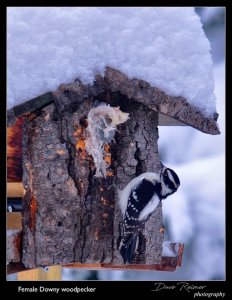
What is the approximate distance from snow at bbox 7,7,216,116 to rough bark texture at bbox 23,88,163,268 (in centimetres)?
9

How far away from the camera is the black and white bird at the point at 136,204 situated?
6.15ft

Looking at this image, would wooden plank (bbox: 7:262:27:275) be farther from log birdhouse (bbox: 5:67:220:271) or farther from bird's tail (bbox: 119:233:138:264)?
bird's tail (bbox: 119:233:138:264)

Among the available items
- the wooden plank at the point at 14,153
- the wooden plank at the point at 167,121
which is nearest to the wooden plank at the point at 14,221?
the wooden plank at the point at 14,153

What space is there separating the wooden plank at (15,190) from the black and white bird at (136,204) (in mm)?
339

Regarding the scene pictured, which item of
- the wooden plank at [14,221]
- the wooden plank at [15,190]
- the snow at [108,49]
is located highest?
the snow at [108,49]

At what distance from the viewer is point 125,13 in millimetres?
1912

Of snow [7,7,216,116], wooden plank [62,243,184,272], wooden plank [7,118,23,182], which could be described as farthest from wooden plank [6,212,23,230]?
snow [7,7,216,116]

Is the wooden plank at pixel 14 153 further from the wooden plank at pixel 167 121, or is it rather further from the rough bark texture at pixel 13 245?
the wooden plank at pixel 167 121

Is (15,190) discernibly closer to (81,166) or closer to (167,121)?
(81,166)

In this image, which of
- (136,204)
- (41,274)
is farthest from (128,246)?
(41,274)

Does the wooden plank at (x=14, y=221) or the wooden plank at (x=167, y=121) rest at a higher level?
the wooden plank at (x=167, y=121)

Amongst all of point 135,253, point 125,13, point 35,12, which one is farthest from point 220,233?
point 35,12
